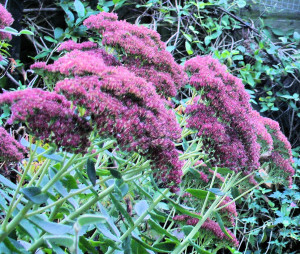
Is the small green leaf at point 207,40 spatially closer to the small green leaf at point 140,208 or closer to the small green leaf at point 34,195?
the small green leaf at point 140,208

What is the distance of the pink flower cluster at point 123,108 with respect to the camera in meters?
1.27

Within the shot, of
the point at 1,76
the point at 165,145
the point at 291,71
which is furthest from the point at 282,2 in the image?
the point at 165,145

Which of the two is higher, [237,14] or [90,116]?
[90,116]

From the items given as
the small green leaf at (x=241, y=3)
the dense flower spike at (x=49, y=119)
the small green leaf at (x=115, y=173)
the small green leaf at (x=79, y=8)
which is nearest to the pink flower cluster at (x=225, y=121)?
the small green leaf at (x=115, y=173)

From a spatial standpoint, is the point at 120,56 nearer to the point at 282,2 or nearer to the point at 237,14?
the point at 237,14

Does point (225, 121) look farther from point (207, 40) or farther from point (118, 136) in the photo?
point (207, 40)

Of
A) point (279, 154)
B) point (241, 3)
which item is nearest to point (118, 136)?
point (279, 154)

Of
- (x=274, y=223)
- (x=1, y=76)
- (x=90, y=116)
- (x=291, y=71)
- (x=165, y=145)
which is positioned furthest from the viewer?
(x=291, y=71)

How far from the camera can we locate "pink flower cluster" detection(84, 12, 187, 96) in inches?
70.0

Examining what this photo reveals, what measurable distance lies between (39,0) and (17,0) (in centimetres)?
27

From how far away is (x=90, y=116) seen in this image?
129 cm

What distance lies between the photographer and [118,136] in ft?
4.30

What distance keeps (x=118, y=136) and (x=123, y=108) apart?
9cm

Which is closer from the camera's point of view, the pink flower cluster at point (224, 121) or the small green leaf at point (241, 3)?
the pink flower cluster at point (224, 121)
